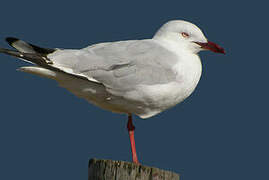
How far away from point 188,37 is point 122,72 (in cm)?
141

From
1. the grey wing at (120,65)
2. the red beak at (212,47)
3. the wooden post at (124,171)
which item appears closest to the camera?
the wooden post at (124,171)

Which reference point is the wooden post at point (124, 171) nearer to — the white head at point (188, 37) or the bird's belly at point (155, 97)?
the bird's belly at point (155, 97)

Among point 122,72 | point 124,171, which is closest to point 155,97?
point 122,72

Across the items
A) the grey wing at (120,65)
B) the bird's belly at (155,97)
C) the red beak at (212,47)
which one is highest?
the red beak at (212,47)

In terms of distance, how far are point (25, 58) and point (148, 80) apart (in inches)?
73.5

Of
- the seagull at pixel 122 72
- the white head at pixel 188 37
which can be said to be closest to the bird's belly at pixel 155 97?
the seagull at pixel 122 72

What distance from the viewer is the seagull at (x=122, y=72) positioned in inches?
318

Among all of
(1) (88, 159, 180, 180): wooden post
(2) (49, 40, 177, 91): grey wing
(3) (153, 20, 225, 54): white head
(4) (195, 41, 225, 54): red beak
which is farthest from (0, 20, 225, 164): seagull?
(1) (88, 159, 180, 180): wooden post

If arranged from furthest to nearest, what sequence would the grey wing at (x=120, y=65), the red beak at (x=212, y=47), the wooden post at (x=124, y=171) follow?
the red beak at (x=212, y=47), the grey wing at (x=120, y=65), the wooden post at (x=124, y=171)

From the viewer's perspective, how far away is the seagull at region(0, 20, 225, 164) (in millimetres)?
8070

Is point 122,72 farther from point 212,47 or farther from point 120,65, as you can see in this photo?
point 212,47

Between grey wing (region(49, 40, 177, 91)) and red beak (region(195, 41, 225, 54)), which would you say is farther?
red beak (region(195, 41, 225, 54))

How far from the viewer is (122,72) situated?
8.07 m

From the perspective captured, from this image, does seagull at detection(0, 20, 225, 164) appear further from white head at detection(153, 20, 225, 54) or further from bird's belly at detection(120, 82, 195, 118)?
white head at detection(153, 20, 225, 54)
